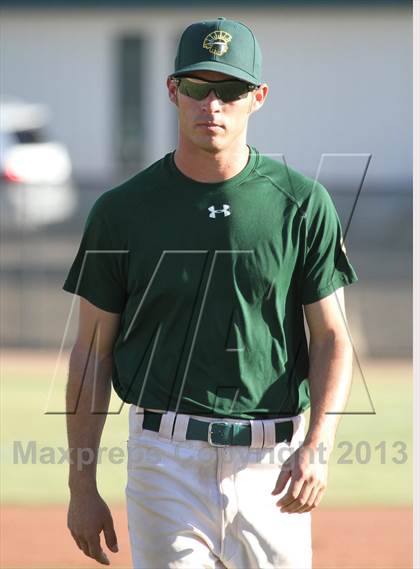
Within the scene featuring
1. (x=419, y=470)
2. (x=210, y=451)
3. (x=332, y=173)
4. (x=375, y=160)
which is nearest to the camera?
(x=210, y=451)

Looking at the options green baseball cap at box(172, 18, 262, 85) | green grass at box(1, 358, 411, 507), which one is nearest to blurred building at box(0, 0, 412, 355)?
green grass at box(1, 358, 411, 507)

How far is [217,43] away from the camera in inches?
157

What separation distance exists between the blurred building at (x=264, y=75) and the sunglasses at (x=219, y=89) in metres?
24.4

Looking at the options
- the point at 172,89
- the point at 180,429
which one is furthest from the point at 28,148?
the point at 180,429

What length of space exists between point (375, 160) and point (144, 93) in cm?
618

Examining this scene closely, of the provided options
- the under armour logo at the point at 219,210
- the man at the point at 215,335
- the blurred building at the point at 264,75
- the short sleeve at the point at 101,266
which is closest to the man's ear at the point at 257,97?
the man at the point at 215,335

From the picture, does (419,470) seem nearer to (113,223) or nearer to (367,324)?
(113,223)

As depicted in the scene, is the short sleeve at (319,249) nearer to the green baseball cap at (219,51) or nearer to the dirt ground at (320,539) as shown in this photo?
the green baseball cap at (219,51)

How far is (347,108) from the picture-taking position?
30500mm

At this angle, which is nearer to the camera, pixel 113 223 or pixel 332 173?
pixel 113 223

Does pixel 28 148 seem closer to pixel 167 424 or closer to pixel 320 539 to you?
pixel 320 539

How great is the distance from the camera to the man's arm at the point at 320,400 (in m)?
3.88

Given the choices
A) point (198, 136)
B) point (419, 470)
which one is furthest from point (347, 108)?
point (198, 136)

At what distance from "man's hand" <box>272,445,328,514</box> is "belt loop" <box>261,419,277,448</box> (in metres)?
0.10
